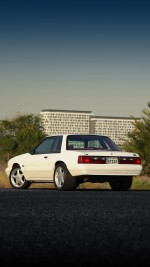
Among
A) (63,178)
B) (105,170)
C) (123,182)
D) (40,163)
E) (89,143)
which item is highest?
(89,143)

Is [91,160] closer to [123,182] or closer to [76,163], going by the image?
[76,163]

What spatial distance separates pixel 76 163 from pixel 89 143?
122 cm

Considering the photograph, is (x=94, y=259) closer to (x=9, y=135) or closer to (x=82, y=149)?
(x=82, y=149)

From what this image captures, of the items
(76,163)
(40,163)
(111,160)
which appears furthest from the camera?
(40,163)

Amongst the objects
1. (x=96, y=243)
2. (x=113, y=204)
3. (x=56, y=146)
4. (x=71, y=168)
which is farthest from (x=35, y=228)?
(x=56, y=146)

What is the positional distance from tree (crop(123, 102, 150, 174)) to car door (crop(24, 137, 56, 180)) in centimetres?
1057

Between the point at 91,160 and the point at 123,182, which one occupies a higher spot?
the point at 91,160

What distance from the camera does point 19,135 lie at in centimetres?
7438

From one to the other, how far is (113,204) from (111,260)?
507 cm

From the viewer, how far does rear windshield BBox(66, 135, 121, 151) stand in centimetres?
1483

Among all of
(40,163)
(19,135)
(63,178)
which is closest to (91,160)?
(63,178)

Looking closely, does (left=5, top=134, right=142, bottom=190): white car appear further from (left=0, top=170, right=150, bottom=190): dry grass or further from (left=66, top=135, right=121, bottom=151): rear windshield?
(left=0, top=170, right=150, bottom=190): dry grass

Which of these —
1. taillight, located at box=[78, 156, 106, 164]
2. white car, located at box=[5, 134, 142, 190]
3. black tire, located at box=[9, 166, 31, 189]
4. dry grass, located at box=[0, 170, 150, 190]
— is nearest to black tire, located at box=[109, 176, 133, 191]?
white car, located at box=[5, 134, 142, 190]

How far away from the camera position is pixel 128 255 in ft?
A: 15.0
